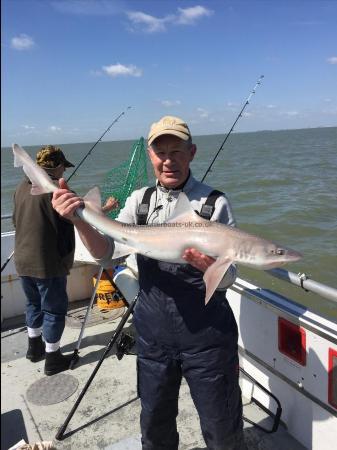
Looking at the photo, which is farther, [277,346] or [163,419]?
[277,346]

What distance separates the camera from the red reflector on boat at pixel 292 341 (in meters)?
3.18

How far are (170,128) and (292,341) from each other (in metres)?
1.91

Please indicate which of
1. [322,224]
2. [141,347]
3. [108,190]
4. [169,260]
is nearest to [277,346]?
[141,347]

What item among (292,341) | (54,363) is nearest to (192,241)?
(292,341)

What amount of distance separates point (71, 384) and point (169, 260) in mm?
2650

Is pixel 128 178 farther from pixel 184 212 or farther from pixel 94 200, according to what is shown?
pixel 184 212

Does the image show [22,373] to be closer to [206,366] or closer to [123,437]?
[123,437]

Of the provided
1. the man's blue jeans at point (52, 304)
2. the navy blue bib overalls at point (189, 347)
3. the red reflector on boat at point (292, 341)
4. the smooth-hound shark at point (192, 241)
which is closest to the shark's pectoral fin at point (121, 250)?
the smooth-hound shark at point (192, 241)

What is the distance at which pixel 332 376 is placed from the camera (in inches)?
117

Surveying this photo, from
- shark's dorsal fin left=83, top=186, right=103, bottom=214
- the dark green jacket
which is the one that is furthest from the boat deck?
shark's dorsal fin left=83, top=186, right=103, bottom=214

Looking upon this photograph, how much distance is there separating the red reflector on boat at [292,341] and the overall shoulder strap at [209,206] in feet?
3.97

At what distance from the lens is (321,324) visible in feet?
10.0

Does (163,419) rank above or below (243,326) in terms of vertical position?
below

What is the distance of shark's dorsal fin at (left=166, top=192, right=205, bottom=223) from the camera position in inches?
99.9
